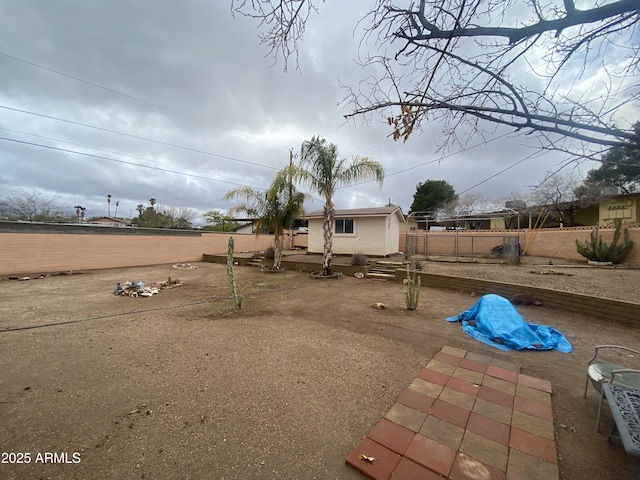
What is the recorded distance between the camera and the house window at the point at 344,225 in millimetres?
14361

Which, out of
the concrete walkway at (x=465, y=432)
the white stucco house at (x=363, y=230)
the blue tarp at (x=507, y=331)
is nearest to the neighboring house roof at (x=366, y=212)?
the white stucco house at (x=363, y=230)

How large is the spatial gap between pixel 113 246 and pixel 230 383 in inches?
568

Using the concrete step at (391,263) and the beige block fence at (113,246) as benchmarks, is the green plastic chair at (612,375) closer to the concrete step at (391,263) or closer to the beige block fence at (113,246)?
the concrete step at (391,263)

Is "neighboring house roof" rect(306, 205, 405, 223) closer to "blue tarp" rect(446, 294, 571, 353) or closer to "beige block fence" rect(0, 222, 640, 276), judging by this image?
"beige block fence" rect(0, 222, 640, 276)

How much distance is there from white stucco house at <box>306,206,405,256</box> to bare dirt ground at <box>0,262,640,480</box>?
7.49 metres

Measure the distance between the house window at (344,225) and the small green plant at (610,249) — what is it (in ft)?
33.9

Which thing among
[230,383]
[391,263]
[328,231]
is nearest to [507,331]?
[230,383]

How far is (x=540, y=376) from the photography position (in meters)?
3.06

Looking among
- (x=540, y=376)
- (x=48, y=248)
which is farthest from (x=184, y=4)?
(x=48, y=248)

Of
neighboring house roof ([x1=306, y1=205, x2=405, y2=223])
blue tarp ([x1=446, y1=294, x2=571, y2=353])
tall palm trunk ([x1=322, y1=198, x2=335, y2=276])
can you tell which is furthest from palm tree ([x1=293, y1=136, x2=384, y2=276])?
blue tarp ([x1=446, y1=294, x2=571, y2=353])

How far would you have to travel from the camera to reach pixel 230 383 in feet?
9.18

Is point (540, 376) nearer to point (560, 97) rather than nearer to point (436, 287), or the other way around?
point (560, 97)

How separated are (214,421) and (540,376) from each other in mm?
3696

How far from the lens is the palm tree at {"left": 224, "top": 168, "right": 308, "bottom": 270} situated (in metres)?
11.4
